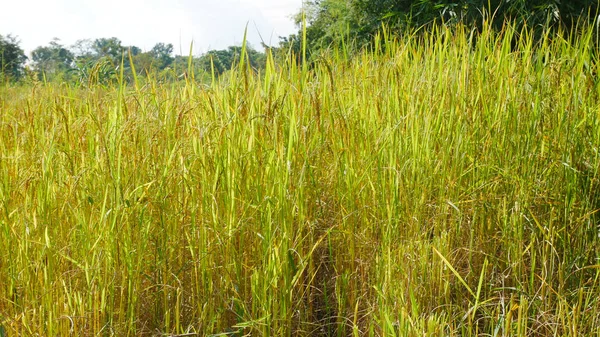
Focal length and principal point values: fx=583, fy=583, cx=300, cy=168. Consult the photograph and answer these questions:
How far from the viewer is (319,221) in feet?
6.51

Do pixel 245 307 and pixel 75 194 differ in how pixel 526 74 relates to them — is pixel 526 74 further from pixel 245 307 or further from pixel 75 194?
pixel 75 194

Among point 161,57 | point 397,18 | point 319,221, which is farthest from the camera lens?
point 161,57

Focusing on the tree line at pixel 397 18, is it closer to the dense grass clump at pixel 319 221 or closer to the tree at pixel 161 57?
the tree at pixel 161 57

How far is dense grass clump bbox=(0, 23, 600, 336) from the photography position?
5.54 feet

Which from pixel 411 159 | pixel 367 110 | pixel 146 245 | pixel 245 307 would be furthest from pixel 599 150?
pixel 146 245

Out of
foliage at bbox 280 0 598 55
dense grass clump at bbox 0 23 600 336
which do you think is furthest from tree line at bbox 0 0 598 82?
dense grass clump at bbox 0 23 600 336

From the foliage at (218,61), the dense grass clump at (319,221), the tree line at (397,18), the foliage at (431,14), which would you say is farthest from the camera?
the foliage at (431,14)

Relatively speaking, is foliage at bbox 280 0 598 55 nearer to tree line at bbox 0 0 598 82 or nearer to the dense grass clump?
tree line at bbox 0 0 598 82

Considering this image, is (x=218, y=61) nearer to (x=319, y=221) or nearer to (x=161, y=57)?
(x=319, y=221)

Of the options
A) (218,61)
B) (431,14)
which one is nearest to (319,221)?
(218,61)

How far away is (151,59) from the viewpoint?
111 inches

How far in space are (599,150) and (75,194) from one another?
1.77 meters

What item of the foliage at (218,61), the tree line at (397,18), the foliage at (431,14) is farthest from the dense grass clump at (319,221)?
the foliage at (431,14)

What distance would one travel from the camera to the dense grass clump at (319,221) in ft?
5.54
